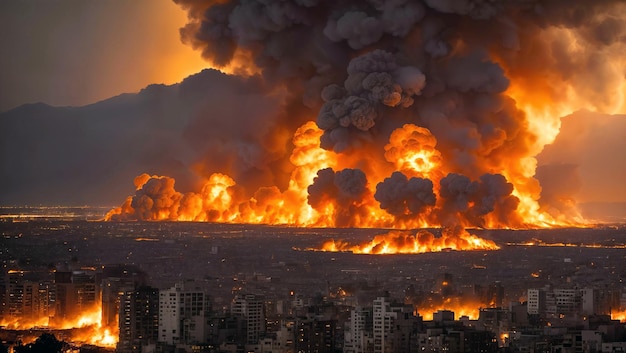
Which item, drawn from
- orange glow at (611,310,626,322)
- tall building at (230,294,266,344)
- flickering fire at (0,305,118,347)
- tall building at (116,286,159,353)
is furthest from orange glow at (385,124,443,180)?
flickering fire at (0,305,118,347)

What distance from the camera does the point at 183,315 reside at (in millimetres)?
43875

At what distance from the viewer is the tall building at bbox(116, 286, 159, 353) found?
42.2 m

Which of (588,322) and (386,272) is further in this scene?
(386,272)

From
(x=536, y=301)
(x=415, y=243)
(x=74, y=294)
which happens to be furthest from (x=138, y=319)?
(x=415, y=243)

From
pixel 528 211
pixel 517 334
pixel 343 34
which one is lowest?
pixel 517 334

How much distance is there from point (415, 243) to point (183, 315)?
18.8 meters

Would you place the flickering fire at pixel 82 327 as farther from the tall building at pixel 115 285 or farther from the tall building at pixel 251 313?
the tall building at pixel 251 313

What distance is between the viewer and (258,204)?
224 feet

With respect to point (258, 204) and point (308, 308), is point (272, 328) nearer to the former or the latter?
point (308, 308)

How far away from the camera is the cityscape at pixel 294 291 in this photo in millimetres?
41938

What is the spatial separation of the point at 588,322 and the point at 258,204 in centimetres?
2509

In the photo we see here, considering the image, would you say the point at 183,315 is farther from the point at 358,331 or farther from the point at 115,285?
the point at 115,285

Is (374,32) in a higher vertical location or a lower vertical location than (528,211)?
higher

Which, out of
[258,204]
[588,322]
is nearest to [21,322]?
[588,322]
